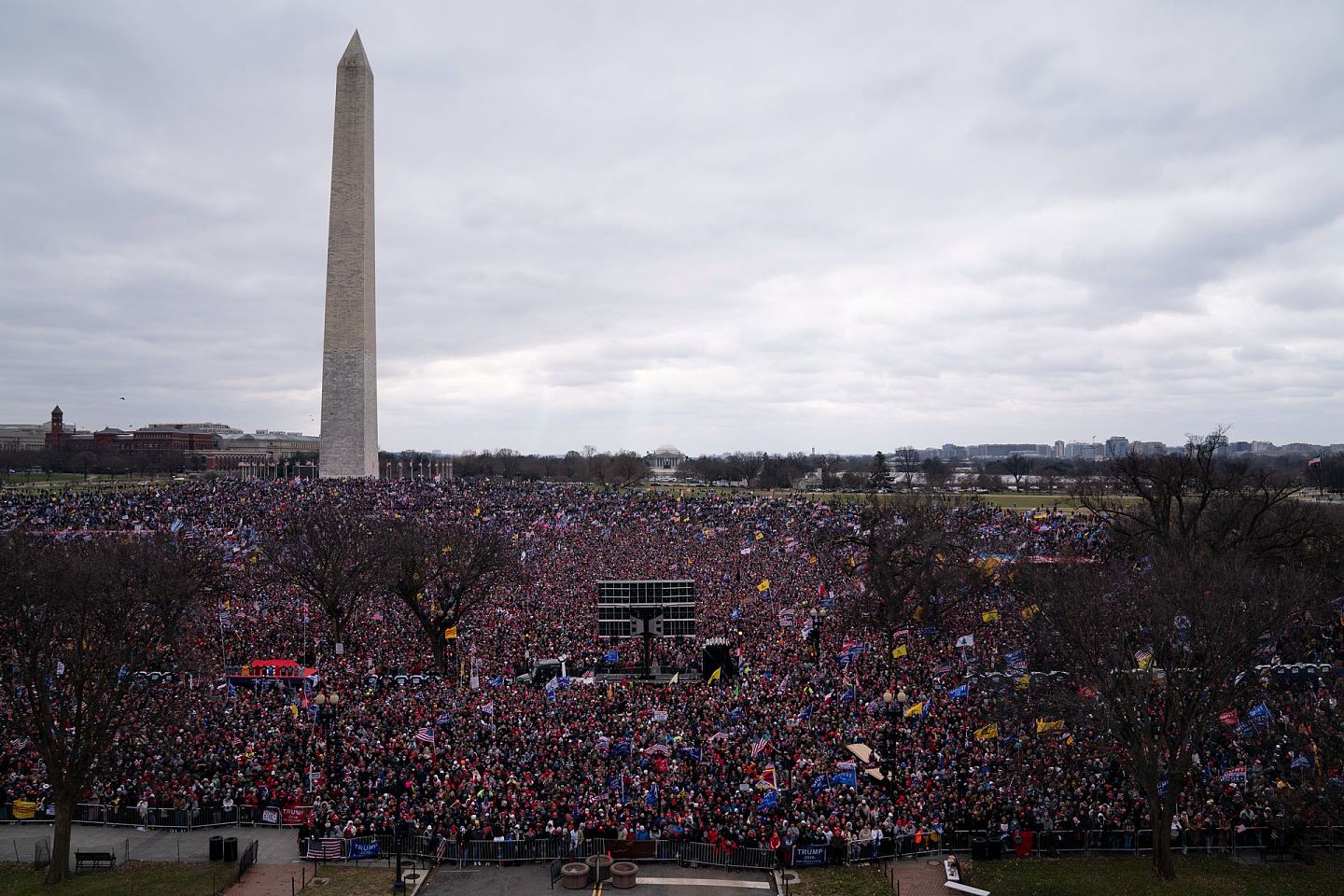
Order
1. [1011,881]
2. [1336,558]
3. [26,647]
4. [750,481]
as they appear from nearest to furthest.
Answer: [1011,881] < [26,647] < [1336,558] < [750,481]

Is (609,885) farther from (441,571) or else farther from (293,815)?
(441,571)

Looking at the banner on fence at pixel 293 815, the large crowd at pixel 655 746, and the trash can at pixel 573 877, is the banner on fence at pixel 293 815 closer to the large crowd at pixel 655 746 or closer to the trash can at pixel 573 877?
the large crowd at pixel 655 746

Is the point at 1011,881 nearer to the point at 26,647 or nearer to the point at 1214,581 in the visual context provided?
the point at 1214,581

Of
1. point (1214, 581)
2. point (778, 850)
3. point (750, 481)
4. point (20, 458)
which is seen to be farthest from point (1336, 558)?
point (20, 458)

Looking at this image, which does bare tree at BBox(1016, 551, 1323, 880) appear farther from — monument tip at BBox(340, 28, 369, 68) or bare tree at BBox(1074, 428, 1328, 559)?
monument tip at BBox(340, 28, 369, 68)

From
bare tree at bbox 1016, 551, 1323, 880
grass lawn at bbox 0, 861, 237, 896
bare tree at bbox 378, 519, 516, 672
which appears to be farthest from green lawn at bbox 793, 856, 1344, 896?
bare tree at bbox 378, 519, 516, 672
